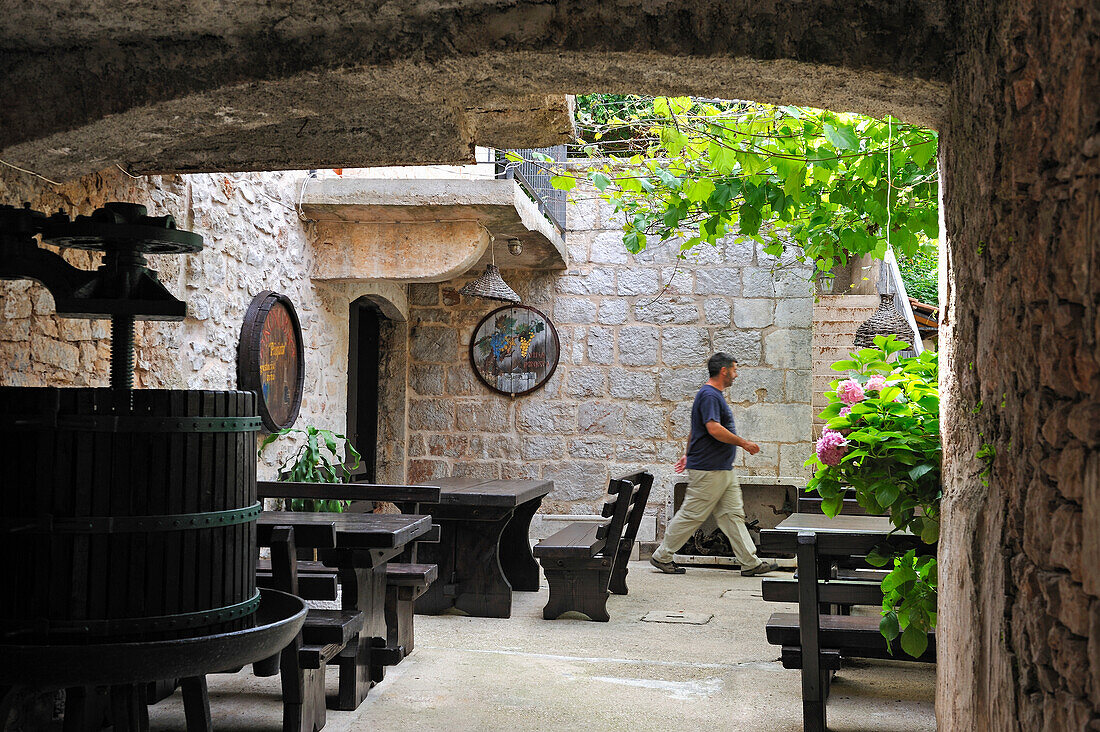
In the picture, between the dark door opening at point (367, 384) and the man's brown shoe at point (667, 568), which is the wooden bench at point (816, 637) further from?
the dark door opening at point (367, 384)

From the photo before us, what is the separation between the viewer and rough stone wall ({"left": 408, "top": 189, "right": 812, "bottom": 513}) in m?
8.11

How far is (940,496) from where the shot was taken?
9.84 feet

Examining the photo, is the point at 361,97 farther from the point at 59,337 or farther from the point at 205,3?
the point at 59,337

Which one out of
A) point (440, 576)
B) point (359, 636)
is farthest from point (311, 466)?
point (359, 636)

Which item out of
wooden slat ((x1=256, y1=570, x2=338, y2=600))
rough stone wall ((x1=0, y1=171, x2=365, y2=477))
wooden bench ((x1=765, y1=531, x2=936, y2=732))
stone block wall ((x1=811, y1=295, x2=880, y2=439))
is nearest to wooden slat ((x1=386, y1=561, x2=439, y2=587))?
wooden slat ((x1=256, y1=570, x2=338, y2=600))

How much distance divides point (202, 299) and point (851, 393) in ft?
10.6

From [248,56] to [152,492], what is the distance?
127cm

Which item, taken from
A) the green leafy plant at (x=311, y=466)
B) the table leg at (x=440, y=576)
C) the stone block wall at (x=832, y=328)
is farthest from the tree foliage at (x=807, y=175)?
the stone block wall at (x=832, y=328)

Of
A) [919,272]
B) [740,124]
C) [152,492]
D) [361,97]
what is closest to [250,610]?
[152,492]

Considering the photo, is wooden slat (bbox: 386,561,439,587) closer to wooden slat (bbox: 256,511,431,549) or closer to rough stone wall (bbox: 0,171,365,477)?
wooden slat (bbox: 256,511,431,549)

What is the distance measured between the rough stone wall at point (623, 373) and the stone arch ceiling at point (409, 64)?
4.94 meters

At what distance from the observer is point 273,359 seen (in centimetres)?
568

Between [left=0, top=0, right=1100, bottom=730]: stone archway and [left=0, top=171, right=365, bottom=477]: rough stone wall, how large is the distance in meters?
0.43

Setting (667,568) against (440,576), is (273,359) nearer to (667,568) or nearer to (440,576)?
(440,576)
